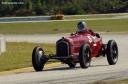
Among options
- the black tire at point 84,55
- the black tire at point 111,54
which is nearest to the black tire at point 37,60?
the black tire at point 84,55

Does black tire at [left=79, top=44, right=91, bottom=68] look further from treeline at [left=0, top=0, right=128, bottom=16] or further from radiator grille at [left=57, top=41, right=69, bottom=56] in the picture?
treeline at [left=0, top=0, right=128, bottom=16]

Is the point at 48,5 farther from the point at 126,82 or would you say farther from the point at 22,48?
the point at 126,82

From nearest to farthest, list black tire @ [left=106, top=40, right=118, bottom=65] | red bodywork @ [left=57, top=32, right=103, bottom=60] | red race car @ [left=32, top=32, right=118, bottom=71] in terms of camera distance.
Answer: red race car @ [left=32, top=32, right=118, bottom=71]
red bodywork @ [left=57, top=32, right=103, bottom=60]
black tire @ [left=106, top=40, right=118, bottom=65]

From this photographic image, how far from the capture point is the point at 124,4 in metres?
86.4

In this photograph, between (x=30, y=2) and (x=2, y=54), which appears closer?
(x=2, y=54)

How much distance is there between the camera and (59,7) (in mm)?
88438

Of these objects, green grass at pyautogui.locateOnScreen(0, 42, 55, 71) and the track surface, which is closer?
the track surface

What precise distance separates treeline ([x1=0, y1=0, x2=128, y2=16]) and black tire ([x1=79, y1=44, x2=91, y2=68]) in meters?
63.0

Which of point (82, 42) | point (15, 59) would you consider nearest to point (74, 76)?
point (82, 42)

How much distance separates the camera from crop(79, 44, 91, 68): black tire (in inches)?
783

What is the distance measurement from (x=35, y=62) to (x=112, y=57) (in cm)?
307

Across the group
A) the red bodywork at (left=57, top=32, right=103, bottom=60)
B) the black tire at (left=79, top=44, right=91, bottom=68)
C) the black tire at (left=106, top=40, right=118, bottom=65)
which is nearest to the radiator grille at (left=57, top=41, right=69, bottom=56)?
the red bodywork at (left=57, top=32, right=103, bottom=60)

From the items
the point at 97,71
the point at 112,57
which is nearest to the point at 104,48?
the point at 112,57

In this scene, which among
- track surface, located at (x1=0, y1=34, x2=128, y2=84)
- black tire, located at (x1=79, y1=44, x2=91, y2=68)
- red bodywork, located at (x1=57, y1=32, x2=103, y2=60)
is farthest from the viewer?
red bodywork, located at (x1=57, y1=32, x2=103, y2=60)
